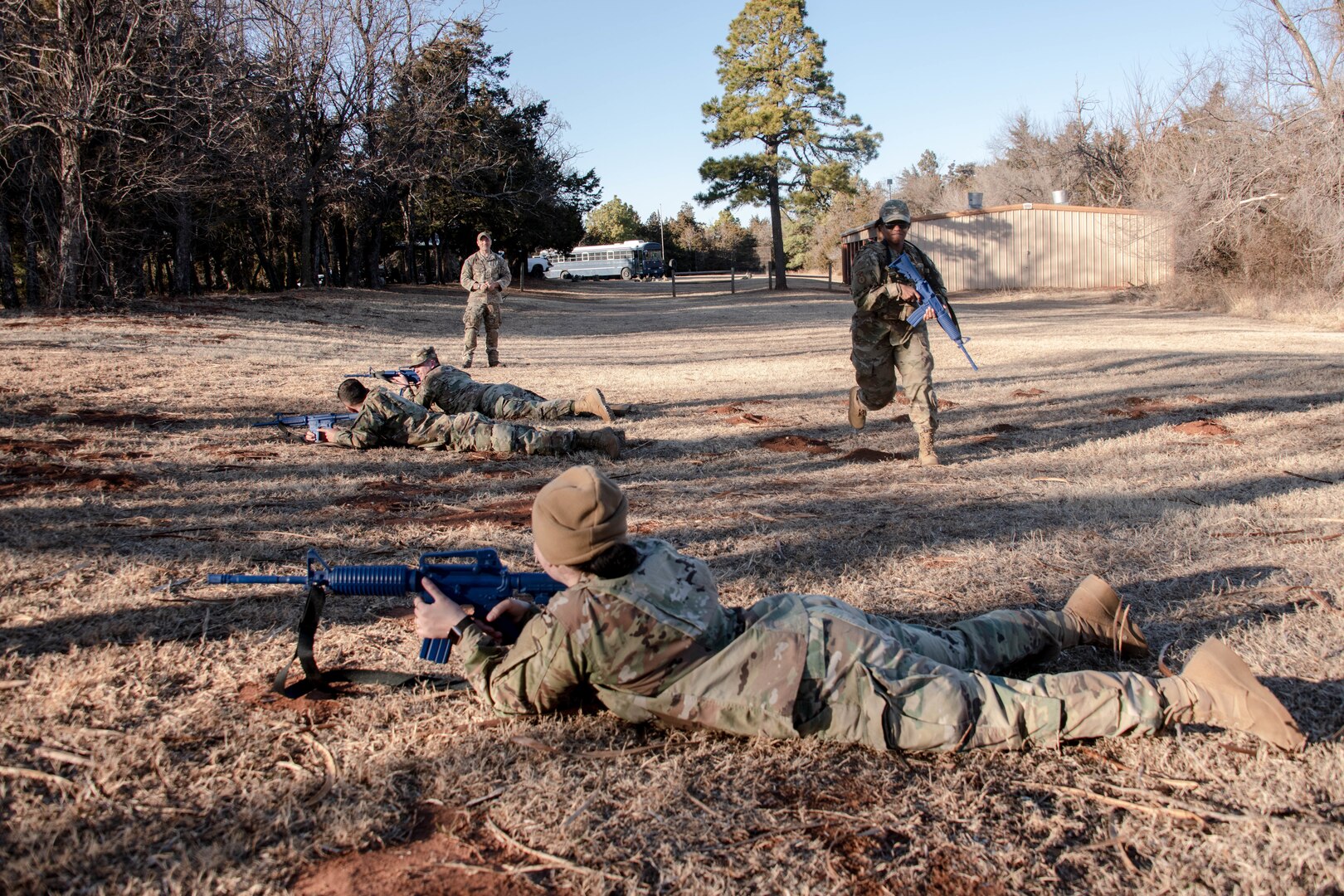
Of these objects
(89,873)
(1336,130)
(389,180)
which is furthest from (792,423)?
(389,180)

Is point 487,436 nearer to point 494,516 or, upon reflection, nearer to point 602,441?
point 602,441

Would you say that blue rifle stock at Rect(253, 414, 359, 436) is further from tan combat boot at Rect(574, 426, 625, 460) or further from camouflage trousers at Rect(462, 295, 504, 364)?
camouflage trousers at Rect(462, 295, 504, 364)

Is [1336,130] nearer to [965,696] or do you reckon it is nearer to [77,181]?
[965,696]

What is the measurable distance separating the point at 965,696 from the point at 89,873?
257cm

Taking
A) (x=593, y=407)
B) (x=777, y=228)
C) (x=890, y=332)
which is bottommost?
(x=593, y=407)

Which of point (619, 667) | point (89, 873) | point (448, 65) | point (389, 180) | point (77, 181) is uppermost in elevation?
point (448, 65)

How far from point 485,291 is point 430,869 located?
12701 mm

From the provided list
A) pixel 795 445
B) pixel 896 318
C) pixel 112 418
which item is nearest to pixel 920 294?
pixel 896 318

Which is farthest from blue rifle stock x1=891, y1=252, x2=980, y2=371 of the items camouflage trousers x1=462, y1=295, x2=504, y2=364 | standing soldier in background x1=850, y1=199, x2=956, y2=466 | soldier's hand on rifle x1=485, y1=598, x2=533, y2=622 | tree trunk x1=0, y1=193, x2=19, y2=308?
tree trunk x1=0, y1=193, x2=19, y2=308

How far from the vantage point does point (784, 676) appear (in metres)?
3.04

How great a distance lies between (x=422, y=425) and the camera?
27.2 feet

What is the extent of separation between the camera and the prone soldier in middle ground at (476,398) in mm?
9250

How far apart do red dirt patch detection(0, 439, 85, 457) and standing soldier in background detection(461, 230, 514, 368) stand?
6.94 metres

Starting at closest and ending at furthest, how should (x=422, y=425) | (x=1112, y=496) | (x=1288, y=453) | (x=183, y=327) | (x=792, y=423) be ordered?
(x=1112, y=496) < (x=1288, y=453) < (x=422, y=425) < (x=792, y=423) < (x=183, y=327)
